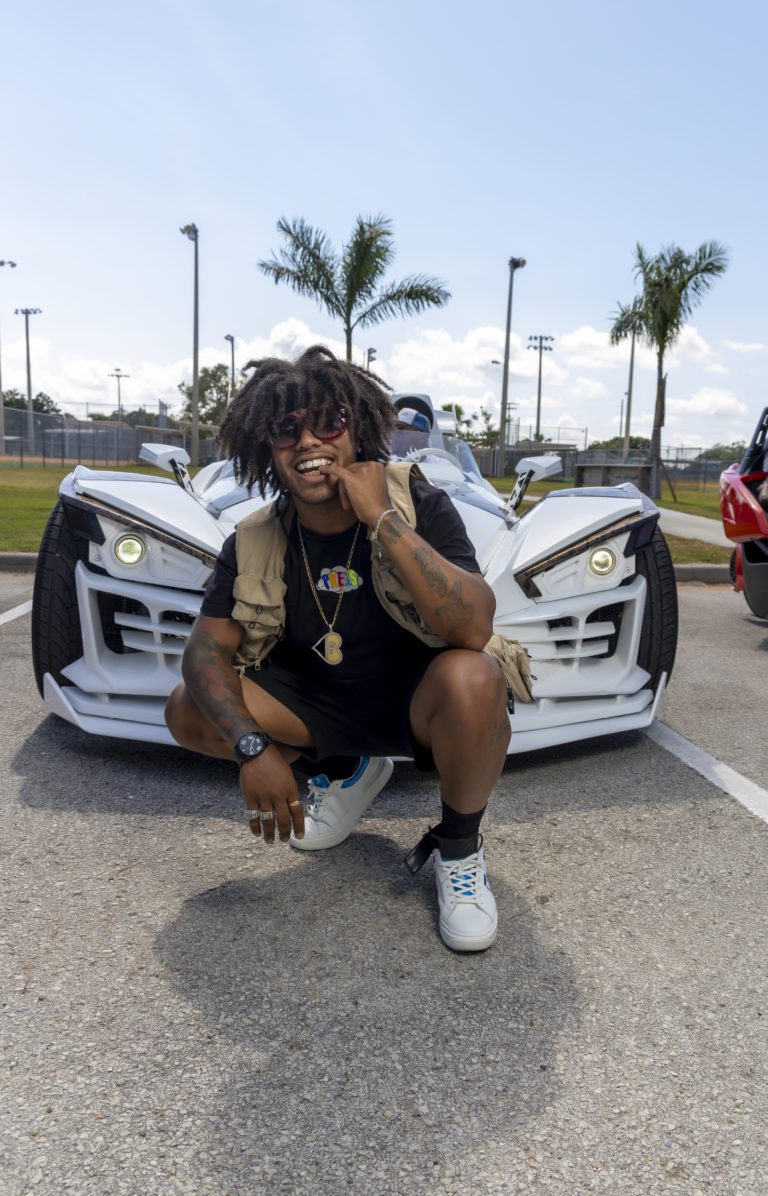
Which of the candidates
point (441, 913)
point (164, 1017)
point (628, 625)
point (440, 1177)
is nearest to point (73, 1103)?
point (164, 1017)

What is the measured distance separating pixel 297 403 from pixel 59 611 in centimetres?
135

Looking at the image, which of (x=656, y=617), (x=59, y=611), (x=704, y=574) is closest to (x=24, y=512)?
(x=704, y=574)

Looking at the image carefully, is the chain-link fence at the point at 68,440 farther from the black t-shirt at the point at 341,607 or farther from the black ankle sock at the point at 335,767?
the black t-shirt at the point at 341,607

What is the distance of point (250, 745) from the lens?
7.27ft

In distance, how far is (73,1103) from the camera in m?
1.59

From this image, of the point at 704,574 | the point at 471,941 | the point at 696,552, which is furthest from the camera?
the point at 696,552

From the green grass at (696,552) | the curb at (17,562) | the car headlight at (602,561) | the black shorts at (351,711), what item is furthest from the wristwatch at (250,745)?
the green grass at (696,552)

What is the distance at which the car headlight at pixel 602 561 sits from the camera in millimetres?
3156

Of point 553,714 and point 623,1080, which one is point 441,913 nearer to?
point 623,1080

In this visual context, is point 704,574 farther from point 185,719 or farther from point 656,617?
point 185,719

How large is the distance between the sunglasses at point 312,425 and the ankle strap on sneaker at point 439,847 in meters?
0.99

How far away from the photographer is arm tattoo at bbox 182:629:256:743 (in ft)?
7.49

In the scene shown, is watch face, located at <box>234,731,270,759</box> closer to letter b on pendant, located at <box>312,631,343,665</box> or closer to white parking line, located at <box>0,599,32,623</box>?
letter b on pendant, located at <box>312,631,343,665</box>

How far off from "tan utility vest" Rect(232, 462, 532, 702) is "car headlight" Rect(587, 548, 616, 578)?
723mm
